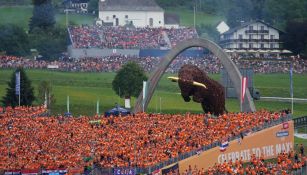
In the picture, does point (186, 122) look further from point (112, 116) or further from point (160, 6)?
point (160, 6)

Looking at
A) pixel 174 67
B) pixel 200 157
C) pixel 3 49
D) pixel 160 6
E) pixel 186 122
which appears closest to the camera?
pixel 200 157

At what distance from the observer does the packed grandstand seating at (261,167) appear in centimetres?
5203

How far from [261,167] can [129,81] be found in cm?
Result: 3980

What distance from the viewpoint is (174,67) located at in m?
114

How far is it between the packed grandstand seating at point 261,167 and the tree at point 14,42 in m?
73.3

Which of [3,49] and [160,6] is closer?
[3,49]

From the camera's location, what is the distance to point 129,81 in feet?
302

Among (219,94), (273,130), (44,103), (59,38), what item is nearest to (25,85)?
(44,103)

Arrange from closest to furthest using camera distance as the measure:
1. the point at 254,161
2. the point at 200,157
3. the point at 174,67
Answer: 1. the point at 254,161
2. the point at 200,157
3. the point at 174,67

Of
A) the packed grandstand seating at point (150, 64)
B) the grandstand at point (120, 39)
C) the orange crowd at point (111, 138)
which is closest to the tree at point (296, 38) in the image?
the packed grandstand seating at point (150, 64)

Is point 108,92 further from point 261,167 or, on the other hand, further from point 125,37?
point 261,167

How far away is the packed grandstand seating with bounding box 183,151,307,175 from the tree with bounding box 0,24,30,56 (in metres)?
73.3

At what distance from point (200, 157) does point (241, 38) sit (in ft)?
243

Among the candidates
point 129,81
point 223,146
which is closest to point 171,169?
point 223,146
